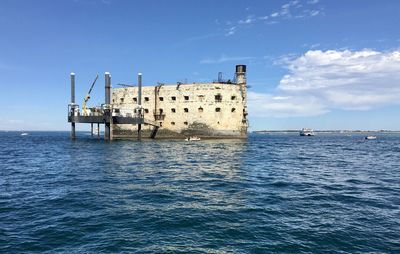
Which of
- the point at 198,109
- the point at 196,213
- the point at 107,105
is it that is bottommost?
the point at 196,213

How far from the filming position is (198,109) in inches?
2383

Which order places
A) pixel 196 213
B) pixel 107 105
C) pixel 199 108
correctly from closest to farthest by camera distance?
→ pixel 196 213
pixel 107 105
pixel 199 108

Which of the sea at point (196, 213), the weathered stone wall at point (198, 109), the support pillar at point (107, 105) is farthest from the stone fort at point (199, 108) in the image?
the sea at point (196, 213)

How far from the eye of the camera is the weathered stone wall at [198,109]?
5988 cm

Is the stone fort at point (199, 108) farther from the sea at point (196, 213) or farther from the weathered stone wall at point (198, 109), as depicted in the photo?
the sea at point (196, 213)

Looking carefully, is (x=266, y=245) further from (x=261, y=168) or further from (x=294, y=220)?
(x=261, y=168)

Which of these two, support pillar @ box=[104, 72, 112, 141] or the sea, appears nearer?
the sea

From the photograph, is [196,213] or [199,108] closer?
[196,213]

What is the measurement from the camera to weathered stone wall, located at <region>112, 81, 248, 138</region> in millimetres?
59875

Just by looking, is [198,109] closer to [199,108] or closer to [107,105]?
[199,108]

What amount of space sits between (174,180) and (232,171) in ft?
18.3

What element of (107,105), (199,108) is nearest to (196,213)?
(107,105)

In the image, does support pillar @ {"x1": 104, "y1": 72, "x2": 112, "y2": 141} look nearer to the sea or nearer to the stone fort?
the stone fort

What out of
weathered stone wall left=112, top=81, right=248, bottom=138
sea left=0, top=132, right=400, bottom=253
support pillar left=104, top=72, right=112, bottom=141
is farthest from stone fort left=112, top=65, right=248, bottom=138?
sea left=0, top=132, right=400, bottom=253
